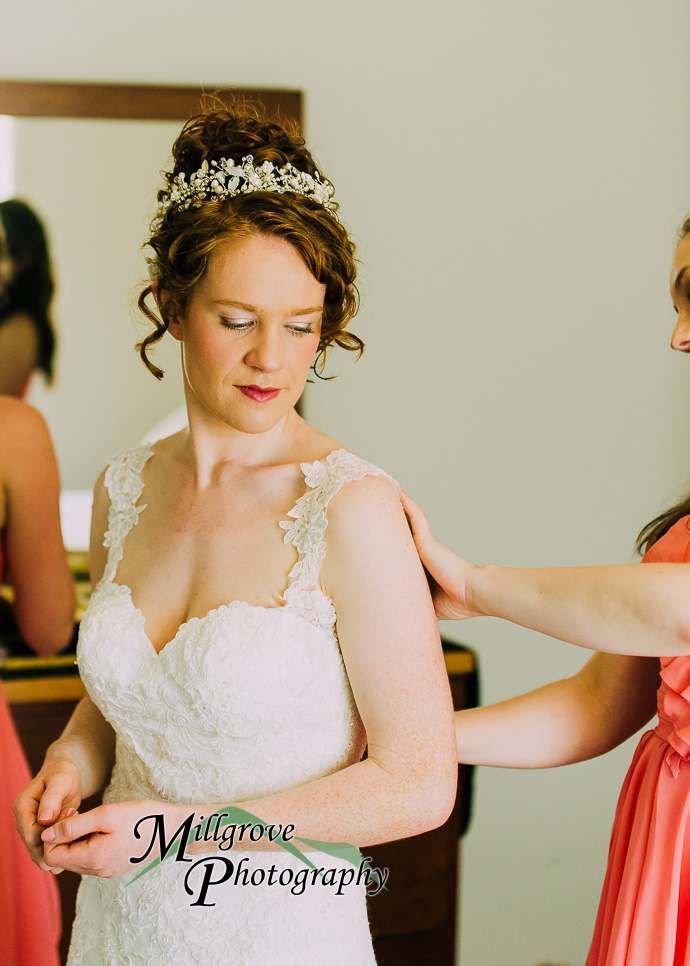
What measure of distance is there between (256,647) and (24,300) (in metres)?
1.86

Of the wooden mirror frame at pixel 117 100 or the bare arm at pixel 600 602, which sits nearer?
the bare arm at pixel 600 602

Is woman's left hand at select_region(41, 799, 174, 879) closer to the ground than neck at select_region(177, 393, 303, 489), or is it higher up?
closer to the ground

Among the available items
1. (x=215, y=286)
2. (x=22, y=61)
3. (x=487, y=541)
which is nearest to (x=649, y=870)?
(x=215, y=286)

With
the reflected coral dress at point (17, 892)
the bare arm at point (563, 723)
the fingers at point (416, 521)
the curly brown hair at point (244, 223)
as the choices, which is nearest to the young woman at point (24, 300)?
the reflected coral dress at point (17, 892)

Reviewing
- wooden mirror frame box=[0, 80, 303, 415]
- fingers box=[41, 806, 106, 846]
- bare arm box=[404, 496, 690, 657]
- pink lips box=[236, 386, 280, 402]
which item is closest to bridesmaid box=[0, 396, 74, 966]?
fingers box=[41, 806, 106, 846]

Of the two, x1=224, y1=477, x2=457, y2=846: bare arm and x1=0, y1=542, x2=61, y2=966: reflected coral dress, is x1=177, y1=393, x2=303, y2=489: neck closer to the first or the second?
x1=224, y1=477, x2=457, y2=846: bare arm

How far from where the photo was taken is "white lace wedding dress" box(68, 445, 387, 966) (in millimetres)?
1315

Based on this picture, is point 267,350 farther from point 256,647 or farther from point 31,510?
point 31,510

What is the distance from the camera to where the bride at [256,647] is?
1271mm

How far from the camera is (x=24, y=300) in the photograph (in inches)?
110

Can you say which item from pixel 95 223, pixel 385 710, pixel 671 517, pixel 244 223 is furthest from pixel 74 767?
pixel 95 223

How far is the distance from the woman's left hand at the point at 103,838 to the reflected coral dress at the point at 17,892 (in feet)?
2.47

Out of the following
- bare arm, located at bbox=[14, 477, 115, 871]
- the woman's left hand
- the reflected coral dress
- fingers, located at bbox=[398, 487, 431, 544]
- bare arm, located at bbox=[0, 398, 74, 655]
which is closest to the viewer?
the woman's left hand

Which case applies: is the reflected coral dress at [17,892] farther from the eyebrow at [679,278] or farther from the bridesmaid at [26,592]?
the eyebrow at [679,278]
